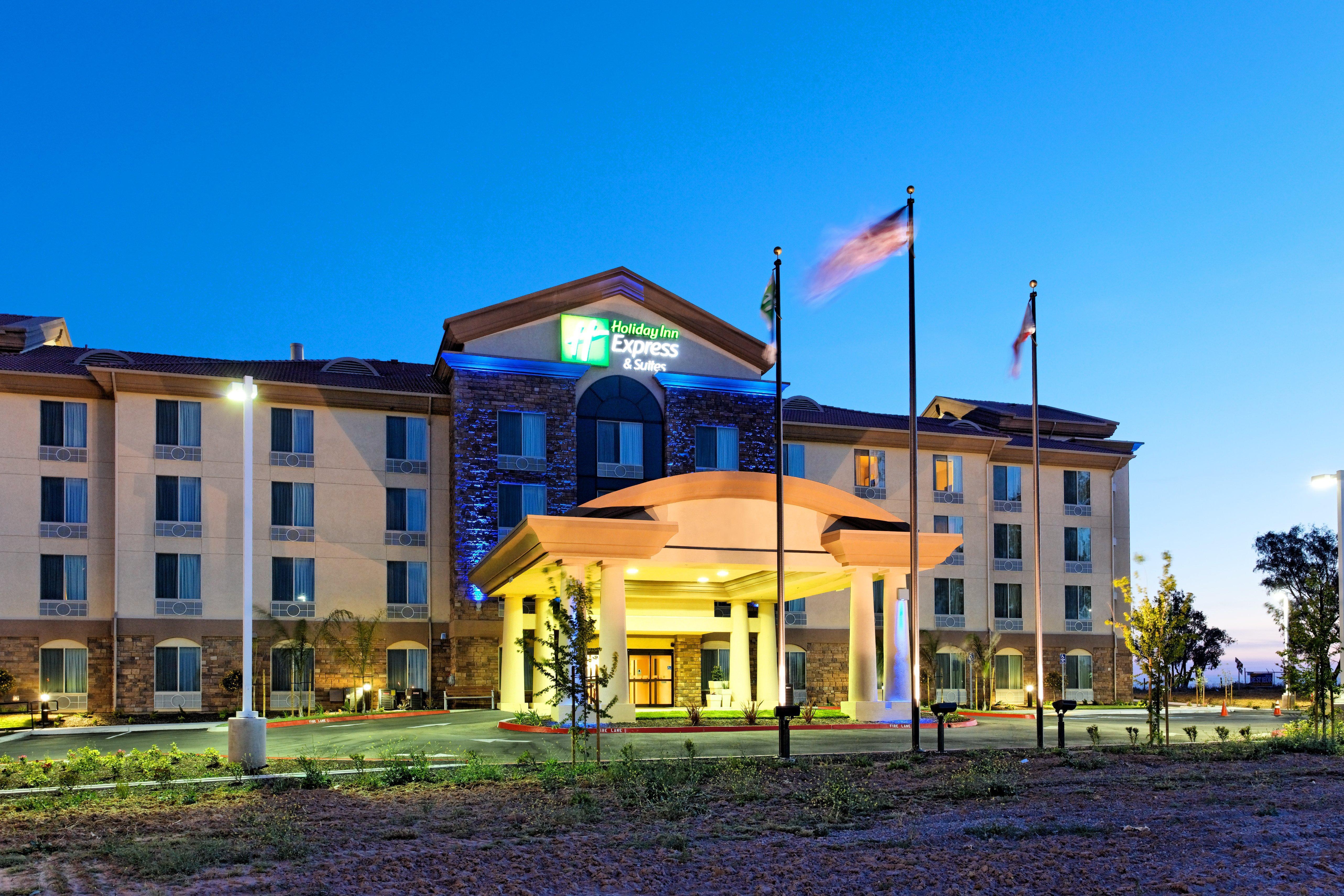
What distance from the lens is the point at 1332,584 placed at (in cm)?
3128

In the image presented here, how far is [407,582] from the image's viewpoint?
42.8 meters

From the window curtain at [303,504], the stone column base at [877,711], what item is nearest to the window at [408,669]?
the window curtain at [303,504]

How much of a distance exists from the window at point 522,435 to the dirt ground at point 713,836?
83.3ft

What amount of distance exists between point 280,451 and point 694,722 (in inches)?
776

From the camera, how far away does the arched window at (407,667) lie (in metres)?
41.9

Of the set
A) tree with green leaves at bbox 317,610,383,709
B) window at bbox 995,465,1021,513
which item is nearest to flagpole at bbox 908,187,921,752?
tree with green leaves at bbox 317,610,383,709

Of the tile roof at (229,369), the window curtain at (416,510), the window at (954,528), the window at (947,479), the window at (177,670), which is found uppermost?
the tile roof at (229,369)

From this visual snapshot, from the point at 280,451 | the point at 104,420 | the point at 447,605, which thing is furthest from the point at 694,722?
the point at 104,420

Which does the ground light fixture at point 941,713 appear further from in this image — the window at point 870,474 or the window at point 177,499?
the window at point 177,499

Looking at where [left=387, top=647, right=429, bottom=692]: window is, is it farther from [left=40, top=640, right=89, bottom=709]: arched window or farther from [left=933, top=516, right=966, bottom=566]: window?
[left=933, top=516, right=966, bottom=566]: window

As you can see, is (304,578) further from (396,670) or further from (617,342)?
(617,342)

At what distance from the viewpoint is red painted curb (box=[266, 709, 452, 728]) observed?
114 feet

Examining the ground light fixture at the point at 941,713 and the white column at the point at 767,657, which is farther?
the white column at the point at 767,657

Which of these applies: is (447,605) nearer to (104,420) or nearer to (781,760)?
(104,420)
